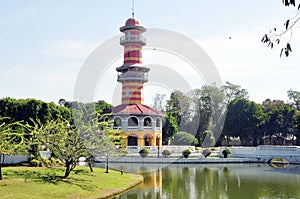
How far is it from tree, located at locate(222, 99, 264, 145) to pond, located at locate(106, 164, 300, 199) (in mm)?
25969

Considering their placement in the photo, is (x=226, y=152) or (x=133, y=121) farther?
(x=133, y=121)

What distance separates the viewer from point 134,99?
196 feet

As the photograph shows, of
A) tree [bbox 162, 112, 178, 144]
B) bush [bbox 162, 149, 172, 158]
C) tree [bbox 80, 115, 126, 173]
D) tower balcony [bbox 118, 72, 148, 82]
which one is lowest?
bush [bbox 162, 149, 172, 158]

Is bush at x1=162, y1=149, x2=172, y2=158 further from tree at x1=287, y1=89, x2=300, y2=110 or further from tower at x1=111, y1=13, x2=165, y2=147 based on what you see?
tree at x1=287, y1=89, x2=300, y2=110

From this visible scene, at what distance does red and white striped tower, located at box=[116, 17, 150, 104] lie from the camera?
5919 cm

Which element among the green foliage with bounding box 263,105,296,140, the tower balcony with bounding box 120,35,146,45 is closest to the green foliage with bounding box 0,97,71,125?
the tower balcony with bounding box 120,35,146,45

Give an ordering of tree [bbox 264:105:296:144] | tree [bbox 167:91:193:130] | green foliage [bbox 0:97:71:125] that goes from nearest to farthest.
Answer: green foliage [bbox 0:97:71:125] → tree [bbox 264:105:296:144] → tree [bbox 167:91:193:130]

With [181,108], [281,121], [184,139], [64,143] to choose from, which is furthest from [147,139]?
[64,143]

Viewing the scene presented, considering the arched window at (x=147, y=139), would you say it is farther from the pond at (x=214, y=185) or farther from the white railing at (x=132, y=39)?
the pond at (x=214, y=185)

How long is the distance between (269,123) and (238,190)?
40778 millimetres

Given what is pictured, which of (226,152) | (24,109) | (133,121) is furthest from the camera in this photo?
(133,121)

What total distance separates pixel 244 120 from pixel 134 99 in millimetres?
19035

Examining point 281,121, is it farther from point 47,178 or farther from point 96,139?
point 47,178

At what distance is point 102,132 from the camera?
2991 centimetres
